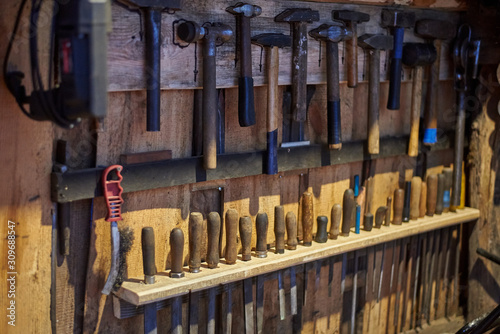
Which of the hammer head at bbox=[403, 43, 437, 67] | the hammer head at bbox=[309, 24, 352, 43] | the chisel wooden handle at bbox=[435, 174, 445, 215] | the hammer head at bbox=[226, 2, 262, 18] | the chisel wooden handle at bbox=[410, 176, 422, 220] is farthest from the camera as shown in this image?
the chisel wooden handle at bbox=[435, 174, 445, 215]

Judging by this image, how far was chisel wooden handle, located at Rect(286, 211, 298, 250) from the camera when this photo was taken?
3.38 metres

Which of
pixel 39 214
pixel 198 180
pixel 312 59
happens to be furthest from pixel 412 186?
pixel 39 214

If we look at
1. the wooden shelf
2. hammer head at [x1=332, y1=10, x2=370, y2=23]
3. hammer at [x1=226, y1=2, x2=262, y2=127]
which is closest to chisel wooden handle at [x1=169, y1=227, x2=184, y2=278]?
the wooden shelf

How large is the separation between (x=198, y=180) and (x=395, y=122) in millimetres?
1566

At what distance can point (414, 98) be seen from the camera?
3.95 metres

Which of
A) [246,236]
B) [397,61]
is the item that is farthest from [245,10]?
[397,61]

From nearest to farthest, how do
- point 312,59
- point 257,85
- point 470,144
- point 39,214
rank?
→ 1. point 39,214
2. point 257,85
3. point 312,59
4. point 470,144

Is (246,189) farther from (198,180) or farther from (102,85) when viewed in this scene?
(102,85)

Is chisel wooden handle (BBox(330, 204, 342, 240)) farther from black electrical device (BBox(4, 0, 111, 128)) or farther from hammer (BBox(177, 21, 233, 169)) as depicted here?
black electrical device (BBox(4, 0, 111, 128))

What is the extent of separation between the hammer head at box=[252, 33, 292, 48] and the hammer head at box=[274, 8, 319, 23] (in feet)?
0.29

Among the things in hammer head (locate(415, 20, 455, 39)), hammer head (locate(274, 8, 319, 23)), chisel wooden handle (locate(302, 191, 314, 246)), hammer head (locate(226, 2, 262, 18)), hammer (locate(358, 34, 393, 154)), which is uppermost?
hammer head (locate(226, 2, 262, 18))

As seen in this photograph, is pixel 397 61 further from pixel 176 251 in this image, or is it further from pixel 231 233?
pixel 176 251

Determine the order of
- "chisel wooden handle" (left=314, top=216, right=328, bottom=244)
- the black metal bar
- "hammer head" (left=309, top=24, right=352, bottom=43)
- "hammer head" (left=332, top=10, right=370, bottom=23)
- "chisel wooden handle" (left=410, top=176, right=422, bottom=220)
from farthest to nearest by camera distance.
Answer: "chisel wooden handle" (left=410, top=176, right=422, bottom=220) < "chisel wooden handle" (left=314, top=216, right=328, bottom=244) < "hammer head" (left=332, top=10, right=370, bottom=23) < "hammer head" (left=309, top=24, right=352, bottom=43) < the black metal bar

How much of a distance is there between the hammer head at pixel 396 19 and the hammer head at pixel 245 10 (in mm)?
970
